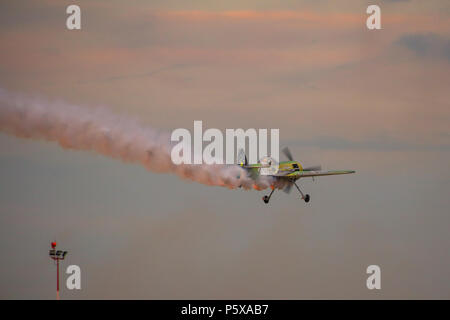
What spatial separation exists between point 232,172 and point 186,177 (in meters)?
5.34

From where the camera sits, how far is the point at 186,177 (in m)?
85.9

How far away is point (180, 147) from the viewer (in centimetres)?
8644
